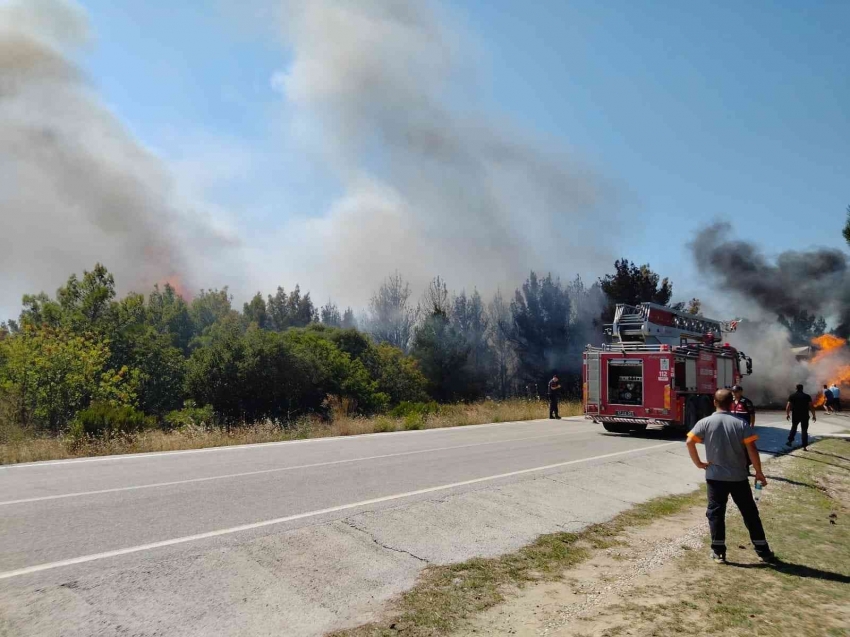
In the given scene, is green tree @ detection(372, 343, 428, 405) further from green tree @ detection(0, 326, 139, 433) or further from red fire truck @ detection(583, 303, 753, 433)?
red fire truck @ detection(583, 303, 753, 433)

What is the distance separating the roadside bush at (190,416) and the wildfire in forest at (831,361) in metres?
29.7

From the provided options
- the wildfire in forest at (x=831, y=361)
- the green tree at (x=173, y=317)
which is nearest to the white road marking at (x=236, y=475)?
the wildfire in forest at (x=831, y=361)

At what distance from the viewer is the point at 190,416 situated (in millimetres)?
29641

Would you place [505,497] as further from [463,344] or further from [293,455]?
[463,344]

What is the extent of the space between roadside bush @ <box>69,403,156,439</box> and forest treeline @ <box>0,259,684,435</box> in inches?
1.3

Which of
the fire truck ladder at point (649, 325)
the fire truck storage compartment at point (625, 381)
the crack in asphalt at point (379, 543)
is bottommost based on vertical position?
the crack in asphalt at point (379, 543)

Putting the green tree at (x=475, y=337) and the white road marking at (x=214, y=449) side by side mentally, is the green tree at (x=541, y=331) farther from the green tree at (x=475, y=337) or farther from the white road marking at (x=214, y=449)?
the white road marking at (x=214, y=449)

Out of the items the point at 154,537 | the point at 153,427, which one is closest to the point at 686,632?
the point at 154,537

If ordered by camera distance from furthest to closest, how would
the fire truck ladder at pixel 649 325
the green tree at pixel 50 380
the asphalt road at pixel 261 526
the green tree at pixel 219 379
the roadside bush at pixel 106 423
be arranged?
the green tree at pixel 219 379, the green tree at pixel 50 380, the fire truck ladder at pixel 649 325, the roadside bush at pixel 106 423, the asphalt road at pixel 261 526

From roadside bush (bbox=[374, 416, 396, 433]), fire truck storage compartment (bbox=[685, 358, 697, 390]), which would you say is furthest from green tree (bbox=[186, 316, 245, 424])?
fire truck storage compartment (bbox=[685, 358, 697, 390])

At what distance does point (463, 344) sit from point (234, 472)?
39410 mm

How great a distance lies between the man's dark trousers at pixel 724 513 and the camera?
19.0 feet

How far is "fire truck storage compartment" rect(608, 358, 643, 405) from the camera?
17.1m

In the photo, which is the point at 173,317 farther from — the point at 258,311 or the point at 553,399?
the point at 553,399
